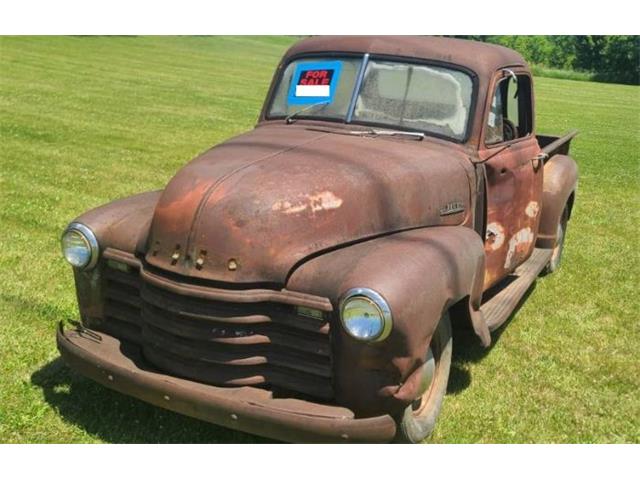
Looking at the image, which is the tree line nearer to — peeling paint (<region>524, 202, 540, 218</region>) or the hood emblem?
peeling paint (<region>524, 202, 540, 218</region>)

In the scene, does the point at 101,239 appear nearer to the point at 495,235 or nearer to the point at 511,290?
the point at 495,235

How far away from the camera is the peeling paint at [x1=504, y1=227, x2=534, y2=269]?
508 cm

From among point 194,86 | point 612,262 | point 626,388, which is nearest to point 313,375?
point 626,388

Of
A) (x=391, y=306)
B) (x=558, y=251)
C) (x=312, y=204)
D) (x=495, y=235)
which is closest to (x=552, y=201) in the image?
(x=558, y=251)

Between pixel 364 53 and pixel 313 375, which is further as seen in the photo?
pixel 364 53

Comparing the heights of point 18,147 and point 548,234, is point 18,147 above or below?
below

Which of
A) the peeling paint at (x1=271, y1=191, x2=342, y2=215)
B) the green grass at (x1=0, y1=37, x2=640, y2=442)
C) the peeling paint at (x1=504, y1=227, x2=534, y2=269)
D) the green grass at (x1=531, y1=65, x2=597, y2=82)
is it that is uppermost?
the peeling paint at (x1=271, y1=191, x2=342, y2=215)

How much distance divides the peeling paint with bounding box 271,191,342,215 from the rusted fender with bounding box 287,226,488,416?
0.25m

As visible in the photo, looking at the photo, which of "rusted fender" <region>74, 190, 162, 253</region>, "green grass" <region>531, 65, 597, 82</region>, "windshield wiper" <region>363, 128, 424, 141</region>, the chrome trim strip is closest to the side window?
"windshield wiper" <region>363, 128, 424, 141</region>

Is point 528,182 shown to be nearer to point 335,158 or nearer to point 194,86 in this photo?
point 335,158

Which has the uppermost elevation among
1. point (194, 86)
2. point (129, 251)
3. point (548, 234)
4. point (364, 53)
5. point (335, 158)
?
point (364, 53)

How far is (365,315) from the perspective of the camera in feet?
9.85

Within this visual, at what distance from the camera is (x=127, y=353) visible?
362 cm

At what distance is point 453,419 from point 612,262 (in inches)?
159
